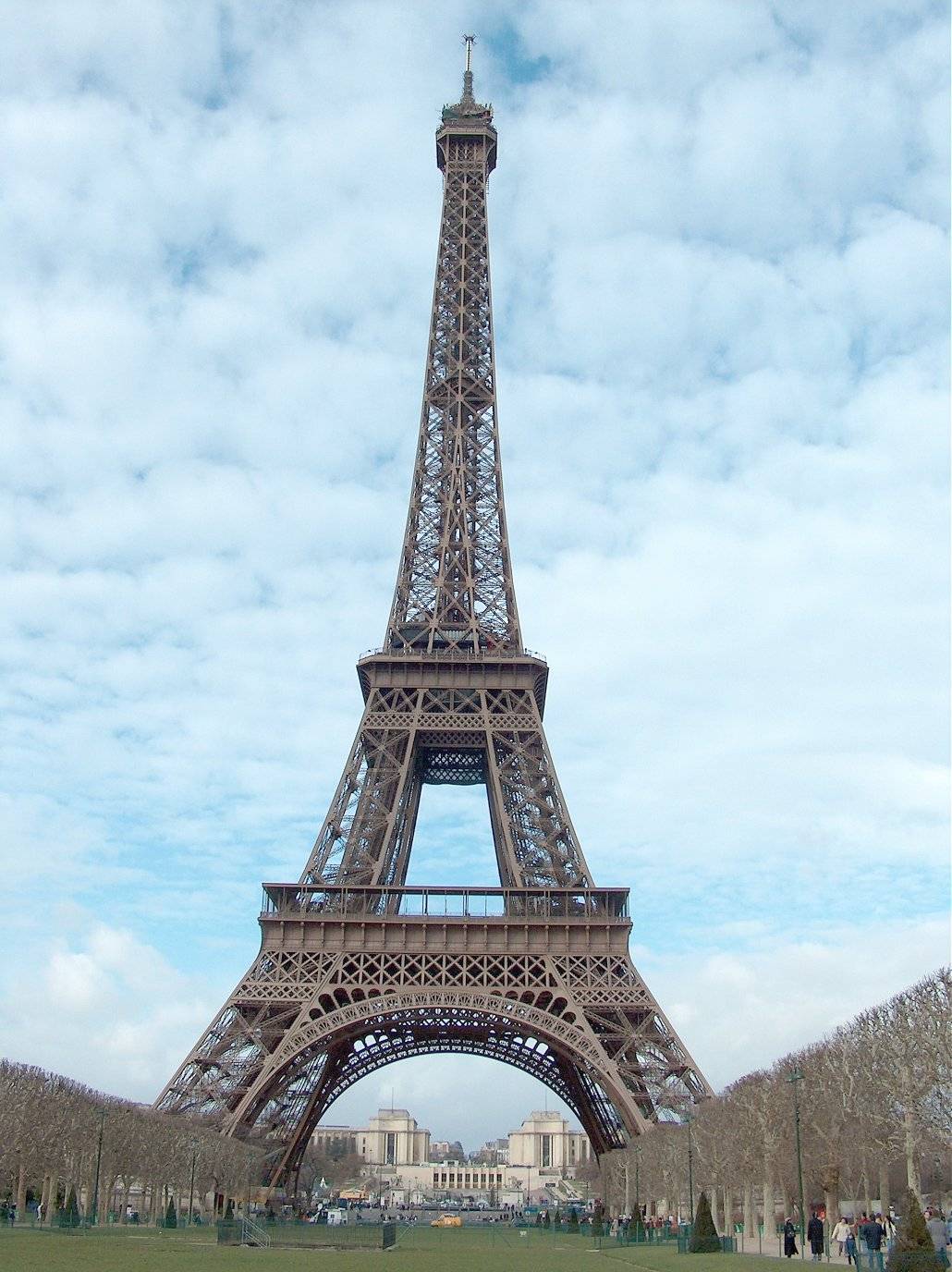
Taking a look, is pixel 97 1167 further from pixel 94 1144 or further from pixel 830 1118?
pixel 830 1118

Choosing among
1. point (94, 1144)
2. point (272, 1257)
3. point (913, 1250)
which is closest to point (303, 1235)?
point (94, 1144)

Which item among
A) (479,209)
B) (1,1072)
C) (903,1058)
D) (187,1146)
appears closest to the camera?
(903,1058)

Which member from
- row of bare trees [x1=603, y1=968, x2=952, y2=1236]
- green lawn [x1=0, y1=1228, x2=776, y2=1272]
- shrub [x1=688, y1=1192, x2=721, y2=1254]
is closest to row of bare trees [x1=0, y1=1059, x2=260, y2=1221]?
green lawn [x1=0, y1=1228, x2=776, y2=1272]

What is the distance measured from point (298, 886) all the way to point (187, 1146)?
11.5 meters

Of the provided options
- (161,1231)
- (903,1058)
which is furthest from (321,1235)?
(903,1058)

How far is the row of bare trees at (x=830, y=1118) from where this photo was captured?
3619 cm

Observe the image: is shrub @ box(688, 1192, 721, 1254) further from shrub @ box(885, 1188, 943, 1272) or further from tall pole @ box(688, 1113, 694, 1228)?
shrub @ box(885, 1188, 943, 1272)

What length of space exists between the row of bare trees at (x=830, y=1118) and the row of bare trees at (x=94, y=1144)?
708 inches

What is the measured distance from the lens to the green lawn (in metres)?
26.7

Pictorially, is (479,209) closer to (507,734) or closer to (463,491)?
(463,491)

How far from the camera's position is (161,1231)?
46375mm

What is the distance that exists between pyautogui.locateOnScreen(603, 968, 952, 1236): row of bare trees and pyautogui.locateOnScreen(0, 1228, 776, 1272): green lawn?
4.66 m

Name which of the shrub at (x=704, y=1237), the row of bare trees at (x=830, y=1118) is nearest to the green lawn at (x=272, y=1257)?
the shrub at (x=704, y=1237)

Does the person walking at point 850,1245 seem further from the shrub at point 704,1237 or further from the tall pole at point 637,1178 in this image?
the tall pole at point 637,1178
